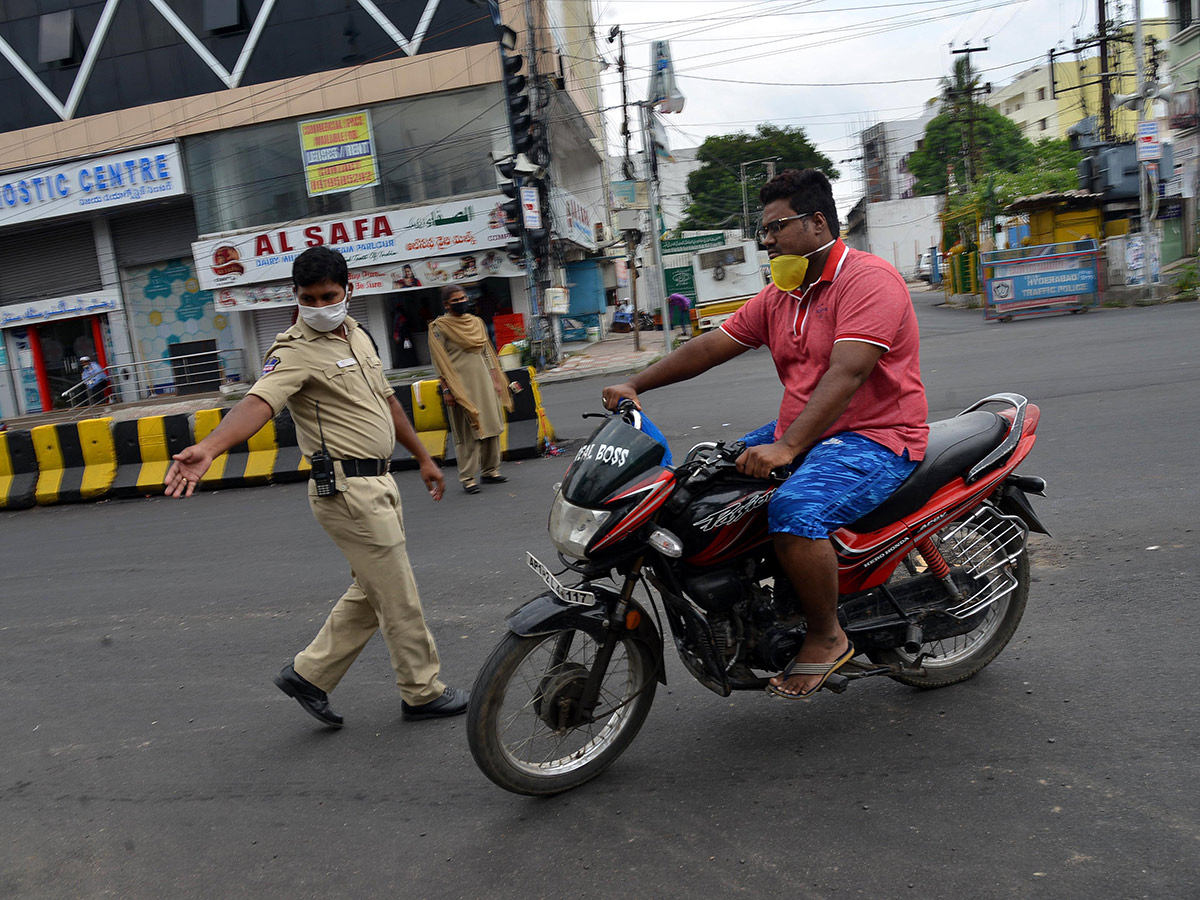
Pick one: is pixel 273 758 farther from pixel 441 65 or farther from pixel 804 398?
pixel 441 65

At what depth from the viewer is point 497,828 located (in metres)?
3.10

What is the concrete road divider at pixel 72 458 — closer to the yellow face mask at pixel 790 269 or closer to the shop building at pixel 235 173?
the yellow face mask at pixel 790 269

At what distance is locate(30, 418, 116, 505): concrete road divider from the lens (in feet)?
34.7

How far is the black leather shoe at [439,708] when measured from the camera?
4.01m

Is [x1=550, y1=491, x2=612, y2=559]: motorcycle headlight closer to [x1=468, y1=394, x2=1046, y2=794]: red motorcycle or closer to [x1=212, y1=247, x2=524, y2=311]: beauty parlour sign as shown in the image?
[x1=468, y1=394, x2=1046, y2=794]: red motorcycle

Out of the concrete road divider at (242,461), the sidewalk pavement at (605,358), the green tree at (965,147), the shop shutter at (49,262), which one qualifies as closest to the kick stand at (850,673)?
the concrete road divider at (242,461)

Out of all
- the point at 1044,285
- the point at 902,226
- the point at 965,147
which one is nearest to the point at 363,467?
the point at 1044,285

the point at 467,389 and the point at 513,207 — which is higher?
the point at 513,207

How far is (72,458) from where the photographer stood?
10.8m

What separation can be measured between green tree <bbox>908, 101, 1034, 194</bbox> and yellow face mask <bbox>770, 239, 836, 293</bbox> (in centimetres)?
5345

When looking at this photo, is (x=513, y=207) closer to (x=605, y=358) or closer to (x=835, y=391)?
(x=605, y=358)

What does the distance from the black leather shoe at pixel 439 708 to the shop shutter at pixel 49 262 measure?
93.8ft

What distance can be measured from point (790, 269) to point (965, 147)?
5763cm

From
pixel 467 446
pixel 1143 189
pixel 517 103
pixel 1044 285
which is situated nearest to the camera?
pixel 467 446
